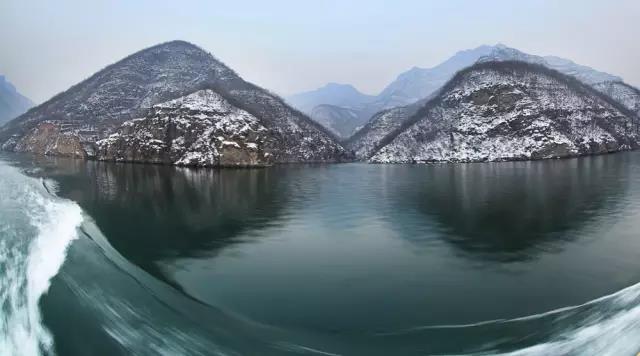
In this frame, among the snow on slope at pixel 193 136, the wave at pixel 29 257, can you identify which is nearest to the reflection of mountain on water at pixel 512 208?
the wave at pixel 29 257

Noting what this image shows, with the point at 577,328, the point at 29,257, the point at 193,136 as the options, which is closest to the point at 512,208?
the point at 577,328

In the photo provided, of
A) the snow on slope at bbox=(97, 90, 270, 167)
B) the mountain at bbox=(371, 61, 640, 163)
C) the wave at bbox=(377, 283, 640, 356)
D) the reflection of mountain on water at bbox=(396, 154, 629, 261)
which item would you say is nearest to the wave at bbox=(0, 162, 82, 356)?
the wave at bbox=(377, 283, 640, 356)

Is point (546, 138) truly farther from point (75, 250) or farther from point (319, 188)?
point (75, 250)

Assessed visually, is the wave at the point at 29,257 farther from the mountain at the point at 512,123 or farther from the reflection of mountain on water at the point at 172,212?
the mountain at the point at 512,123

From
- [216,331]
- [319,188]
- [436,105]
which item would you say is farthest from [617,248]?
[436,105]

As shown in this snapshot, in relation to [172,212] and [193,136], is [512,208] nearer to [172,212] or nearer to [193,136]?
[172,212]

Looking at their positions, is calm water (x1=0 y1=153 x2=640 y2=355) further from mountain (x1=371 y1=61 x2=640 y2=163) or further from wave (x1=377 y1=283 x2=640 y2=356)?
mountain (x1=371 y1=61 x2=640 y2=163)
